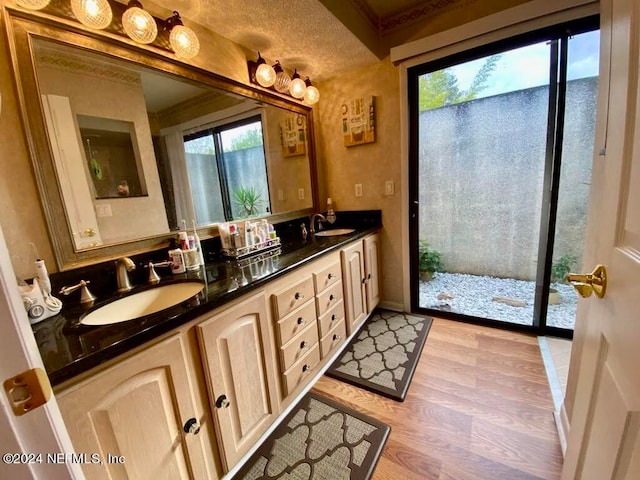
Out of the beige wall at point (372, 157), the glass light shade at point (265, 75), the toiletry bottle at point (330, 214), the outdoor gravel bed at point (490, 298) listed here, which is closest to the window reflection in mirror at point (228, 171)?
the glass light shade at point (265, 75)

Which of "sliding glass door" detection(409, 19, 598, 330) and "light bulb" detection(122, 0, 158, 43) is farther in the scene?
"sliding glass door" detection(409, 19, 598, 330)

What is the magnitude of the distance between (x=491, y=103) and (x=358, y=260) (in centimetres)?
150

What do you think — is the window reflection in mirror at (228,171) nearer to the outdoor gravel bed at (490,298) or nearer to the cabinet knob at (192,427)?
the cabinet knob at (192,427)

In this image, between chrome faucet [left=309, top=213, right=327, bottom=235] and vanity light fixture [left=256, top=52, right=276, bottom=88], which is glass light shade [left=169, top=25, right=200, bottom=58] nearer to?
vanity light fixture [left=256, top=52, right=276, bottom=88]

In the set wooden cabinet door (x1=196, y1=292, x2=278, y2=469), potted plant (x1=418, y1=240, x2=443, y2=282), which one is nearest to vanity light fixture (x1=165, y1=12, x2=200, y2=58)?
wooden cabinet door (x1=196, y1=292, x2=278, y2=469)

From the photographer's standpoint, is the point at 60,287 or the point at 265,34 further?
the point at 265,34

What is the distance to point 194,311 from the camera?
849 mm

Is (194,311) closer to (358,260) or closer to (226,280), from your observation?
(226,280)

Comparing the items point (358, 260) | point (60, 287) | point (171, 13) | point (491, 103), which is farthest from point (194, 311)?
point (491, 103)

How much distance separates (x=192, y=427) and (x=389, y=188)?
1962 mm

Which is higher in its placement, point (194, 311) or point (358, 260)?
point (194, 311)

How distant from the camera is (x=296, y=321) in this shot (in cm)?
136

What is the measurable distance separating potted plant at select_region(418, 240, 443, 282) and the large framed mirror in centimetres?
149

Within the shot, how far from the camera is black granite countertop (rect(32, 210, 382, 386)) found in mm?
632
